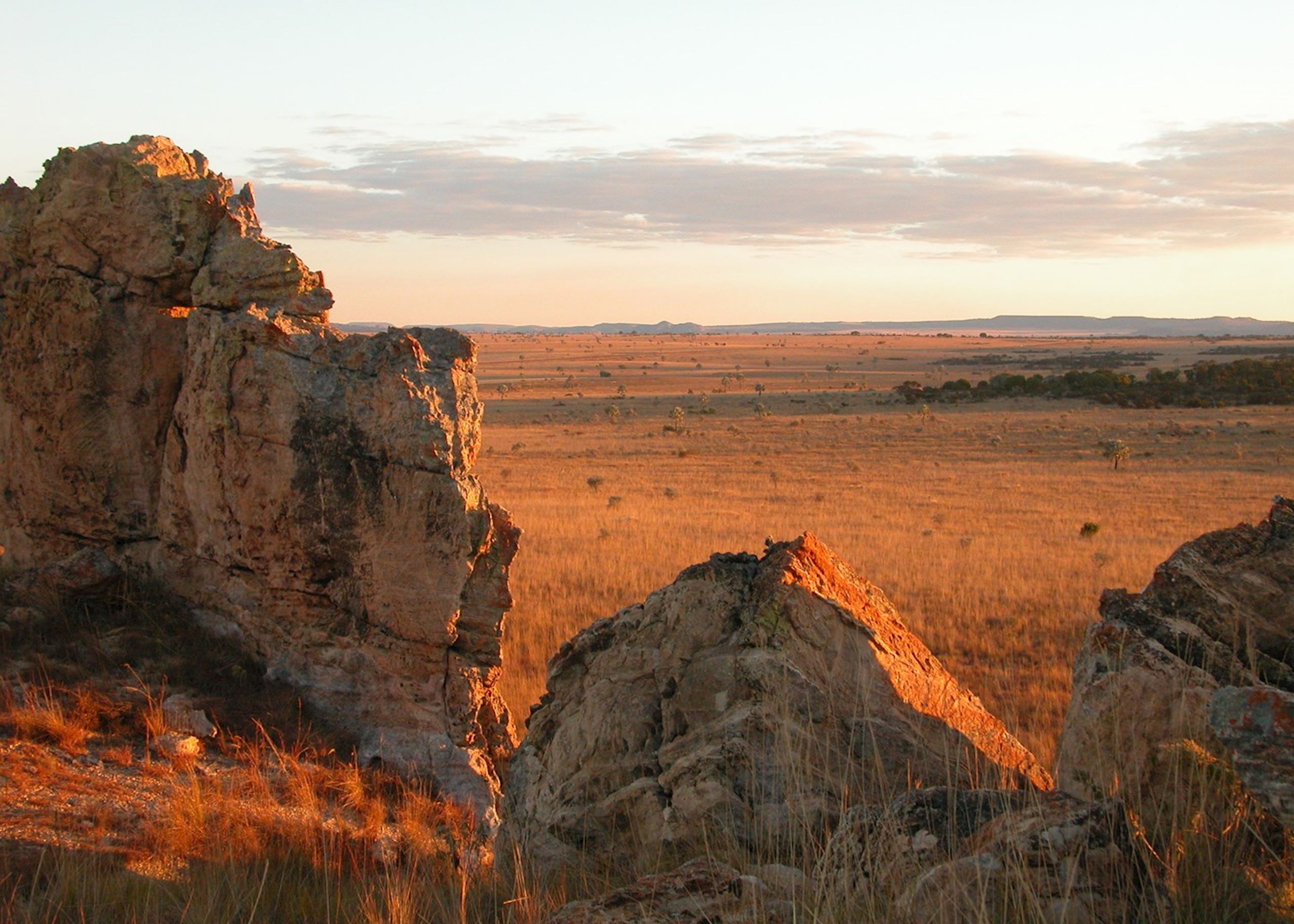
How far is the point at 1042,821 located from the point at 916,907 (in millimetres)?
555

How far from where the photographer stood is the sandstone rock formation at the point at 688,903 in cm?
326

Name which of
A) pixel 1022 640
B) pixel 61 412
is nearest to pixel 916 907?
pixel 61 412

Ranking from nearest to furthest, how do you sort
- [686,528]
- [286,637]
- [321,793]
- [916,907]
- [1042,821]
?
[916,907] → [1042,821] → [321,793] → [286,637] → [686,528]

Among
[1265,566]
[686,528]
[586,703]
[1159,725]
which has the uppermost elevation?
[1265,566]

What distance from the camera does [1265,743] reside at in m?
3.21

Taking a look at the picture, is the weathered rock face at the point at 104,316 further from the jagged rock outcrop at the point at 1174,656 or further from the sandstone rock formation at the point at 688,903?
the jagged rock outcrop at the point at 1174,656

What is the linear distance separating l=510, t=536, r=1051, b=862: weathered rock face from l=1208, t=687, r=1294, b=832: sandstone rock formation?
129 cm

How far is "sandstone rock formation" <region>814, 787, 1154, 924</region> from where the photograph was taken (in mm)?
3207

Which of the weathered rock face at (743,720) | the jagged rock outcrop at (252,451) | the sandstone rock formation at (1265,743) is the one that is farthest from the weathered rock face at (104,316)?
the sandstone rock formation at (1265,743)

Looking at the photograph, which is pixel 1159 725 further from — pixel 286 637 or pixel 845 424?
pixel 845 424

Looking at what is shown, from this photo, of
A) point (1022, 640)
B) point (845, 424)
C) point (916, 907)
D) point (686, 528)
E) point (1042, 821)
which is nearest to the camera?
point (916, 907)

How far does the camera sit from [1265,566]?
4863 millimetres

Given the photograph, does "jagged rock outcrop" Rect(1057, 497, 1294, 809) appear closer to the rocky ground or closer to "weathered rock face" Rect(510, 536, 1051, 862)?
the rocky ground

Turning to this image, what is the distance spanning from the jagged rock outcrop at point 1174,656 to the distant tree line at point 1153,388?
5877cm
